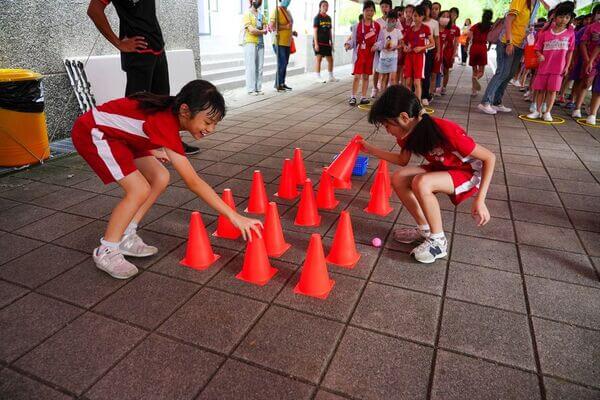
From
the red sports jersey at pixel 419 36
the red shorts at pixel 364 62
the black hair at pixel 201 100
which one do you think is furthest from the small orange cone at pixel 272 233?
the red shorts at pixel 364 62

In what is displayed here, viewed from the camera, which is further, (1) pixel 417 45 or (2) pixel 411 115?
(1) pixel 417 45

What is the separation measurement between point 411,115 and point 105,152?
1.90 metres

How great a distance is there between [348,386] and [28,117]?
4.65 m

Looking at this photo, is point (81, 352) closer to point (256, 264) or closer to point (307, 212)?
point (256, 264)

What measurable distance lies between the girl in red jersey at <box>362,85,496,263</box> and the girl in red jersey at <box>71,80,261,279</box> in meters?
1.09

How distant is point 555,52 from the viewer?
6.61 m

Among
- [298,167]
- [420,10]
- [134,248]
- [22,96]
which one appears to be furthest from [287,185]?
[420,10]

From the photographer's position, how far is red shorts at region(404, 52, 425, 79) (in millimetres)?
7578

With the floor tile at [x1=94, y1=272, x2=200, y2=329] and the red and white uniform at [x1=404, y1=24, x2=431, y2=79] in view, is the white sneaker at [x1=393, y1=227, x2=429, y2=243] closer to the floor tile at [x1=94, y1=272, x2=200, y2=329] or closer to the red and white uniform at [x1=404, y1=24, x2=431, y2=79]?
the floor tile at [x1=94, y1=272, x2=200, y2=329]

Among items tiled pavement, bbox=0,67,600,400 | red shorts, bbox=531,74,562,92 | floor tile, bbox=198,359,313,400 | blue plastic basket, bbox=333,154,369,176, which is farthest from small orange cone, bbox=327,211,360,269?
red shorts, bbox=531,74,562,92

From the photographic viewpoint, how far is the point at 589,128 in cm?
679

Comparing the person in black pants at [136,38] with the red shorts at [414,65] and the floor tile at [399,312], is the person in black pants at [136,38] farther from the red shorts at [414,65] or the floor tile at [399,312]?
the red shorts at [414,65]

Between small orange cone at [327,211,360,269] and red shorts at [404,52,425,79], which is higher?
red shorts at [404,52,425,79]

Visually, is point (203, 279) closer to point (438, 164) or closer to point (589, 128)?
point (438, 164)
